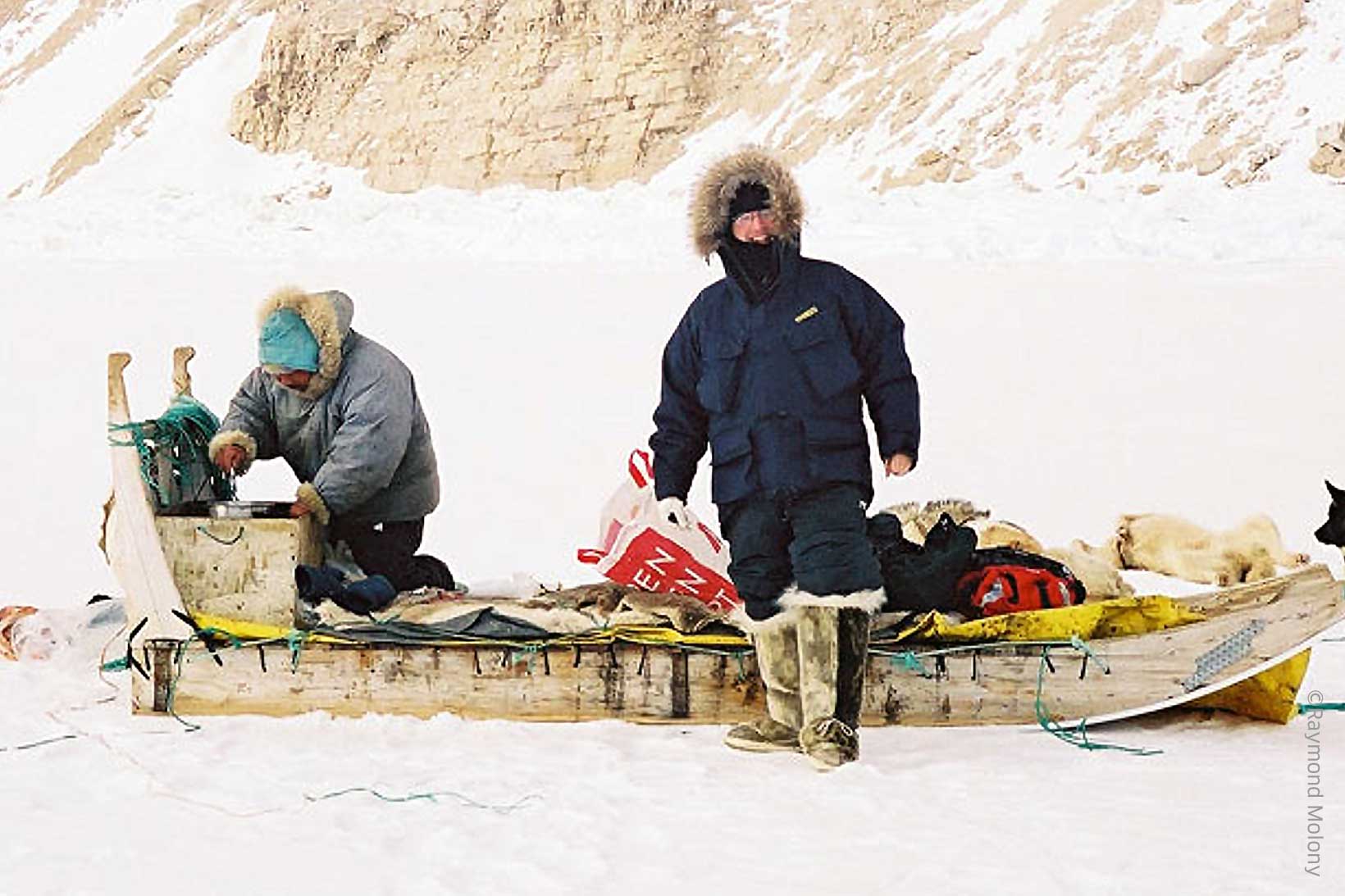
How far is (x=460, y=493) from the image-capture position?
33.2ft

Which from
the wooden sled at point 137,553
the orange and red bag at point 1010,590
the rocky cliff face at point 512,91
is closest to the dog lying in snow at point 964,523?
the orange and red bag at point 1010,590

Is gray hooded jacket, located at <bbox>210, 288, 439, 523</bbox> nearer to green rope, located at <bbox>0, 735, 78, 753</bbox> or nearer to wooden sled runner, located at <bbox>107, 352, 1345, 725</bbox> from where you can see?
wooden sled runner, located at <bbox>107, 352, 1345, 725</bbox>

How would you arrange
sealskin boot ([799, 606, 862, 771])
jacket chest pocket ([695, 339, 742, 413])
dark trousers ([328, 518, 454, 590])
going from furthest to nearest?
dark trousers ([328, 518, 454, 590]) < jacket chest pocket ([695, 339, 742, 413]) < sealskin boot ([799, 606, 862, 771])

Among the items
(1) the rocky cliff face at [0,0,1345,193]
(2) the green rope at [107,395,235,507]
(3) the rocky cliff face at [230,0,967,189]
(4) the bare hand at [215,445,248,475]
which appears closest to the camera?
(2) the green rope at [107,395,235,507]

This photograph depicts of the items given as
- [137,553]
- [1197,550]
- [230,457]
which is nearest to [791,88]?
[1197,550]

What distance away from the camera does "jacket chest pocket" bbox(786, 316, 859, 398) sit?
449 centimetres

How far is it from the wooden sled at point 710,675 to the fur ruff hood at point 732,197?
1118 millimetres

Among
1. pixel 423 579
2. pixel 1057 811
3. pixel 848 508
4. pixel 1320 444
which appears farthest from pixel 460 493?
pixel 1057 811

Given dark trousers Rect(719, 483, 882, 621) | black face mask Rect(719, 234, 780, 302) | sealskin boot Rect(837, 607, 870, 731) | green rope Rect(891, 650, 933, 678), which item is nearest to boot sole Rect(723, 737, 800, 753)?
sealskin boot Rect(837, 607, 870, 731)

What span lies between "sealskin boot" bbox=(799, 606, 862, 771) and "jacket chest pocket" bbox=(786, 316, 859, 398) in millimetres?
551

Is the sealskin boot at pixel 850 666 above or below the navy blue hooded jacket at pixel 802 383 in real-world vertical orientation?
below

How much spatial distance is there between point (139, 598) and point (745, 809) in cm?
202

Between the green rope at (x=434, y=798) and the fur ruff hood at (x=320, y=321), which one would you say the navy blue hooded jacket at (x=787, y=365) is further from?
the fur ruff hood at (x=320, y=321)

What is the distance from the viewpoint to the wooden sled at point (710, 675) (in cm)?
466
